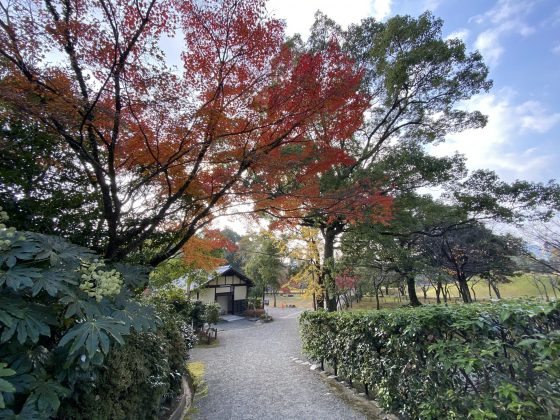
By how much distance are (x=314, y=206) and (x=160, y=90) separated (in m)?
4.11

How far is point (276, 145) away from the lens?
5340mm

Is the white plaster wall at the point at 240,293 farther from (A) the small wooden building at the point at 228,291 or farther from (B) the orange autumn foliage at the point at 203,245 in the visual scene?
(B) the orange autumn foliage at the point at 203,245

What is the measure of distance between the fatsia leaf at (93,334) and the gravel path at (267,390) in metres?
3.84

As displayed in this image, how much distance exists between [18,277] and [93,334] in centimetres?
59

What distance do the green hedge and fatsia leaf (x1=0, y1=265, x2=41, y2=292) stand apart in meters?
3.59

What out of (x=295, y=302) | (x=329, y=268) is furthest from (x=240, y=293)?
(x=295, y=302)

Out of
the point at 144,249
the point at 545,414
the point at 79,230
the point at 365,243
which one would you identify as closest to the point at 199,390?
the point at 144,249

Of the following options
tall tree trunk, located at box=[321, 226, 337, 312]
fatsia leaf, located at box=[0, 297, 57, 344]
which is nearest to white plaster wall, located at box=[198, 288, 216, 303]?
tall tree trunk, located at box=[321, 226, 337, 312]

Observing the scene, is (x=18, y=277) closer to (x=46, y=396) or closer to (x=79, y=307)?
(x=79, y=307)

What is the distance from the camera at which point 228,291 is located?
24.0 meters

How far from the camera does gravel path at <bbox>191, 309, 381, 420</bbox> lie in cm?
480

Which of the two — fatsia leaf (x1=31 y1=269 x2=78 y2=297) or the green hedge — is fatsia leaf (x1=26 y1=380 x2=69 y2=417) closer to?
fatsia leaf (x1=31 y1=269 x2=78 y2=297)

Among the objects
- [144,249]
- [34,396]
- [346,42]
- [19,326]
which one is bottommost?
[34,396]

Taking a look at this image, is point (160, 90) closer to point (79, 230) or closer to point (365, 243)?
point (79, 230)
